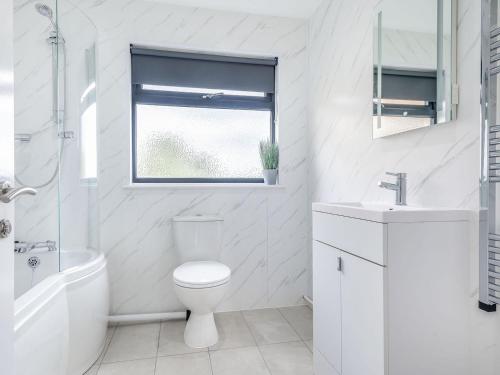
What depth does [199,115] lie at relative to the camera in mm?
2588

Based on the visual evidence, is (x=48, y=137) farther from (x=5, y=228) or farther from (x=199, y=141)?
(x=5, y=228)

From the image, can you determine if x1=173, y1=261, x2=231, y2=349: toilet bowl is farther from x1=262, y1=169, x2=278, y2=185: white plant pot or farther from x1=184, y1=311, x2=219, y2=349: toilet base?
x1=262, y1=169, x2=278, y2=185: white plant pot

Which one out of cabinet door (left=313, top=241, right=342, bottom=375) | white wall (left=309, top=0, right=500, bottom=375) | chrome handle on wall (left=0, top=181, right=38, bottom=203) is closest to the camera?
chrome handle on wall (left=0, top=181, right=38, bottom=203)

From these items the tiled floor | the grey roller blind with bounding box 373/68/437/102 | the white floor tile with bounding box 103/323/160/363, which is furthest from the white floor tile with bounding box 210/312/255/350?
the grey roller blind with bounding box 373/68/437/102

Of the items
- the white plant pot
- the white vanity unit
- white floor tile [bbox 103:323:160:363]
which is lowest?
white floor tile [bbox 103:323:160:363]

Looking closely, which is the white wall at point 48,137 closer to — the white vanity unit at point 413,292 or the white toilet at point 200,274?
the white toilet at point 200,274

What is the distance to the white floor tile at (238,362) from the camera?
1.68 m

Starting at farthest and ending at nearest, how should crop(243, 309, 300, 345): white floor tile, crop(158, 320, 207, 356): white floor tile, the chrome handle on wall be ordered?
1. crop(243, 309, 300, 345): white floor tile
2. crop(158, 320, 207, 356): white floor tile
3. the chrome handle on wall

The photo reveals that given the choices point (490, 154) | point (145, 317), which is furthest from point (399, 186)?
point (145, 317)

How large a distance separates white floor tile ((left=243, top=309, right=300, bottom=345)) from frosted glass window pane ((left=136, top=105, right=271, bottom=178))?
3.72 ft

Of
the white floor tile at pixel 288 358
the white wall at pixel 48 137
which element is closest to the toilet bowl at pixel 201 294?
the white floor tile at pixel 288 358

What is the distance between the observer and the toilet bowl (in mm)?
1789

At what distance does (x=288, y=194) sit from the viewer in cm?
258

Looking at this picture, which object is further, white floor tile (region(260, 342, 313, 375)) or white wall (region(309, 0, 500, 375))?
white floor tile (region(260, 342, 313, 375))
